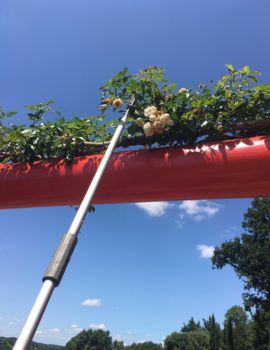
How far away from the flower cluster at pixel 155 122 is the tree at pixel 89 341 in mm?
89592

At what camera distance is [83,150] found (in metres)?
2.99

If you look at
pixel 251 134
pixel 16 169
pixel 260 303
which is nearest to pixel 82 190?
pixel 16 169

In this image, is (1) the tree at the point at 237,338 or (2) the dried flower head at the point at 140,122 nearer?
(2) the dried flower head at the point at 140,122

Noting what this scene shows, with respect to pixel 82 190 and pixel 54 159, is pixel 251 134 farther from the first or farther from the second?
pixel 54 159

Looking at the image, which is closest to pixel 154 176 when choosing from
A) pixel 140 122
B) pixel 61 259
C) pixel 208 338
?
pixel 140 122

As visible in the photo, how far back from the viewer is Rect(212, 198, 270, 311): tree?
29.5 meters

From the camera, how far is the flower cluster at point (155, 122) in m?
2.59

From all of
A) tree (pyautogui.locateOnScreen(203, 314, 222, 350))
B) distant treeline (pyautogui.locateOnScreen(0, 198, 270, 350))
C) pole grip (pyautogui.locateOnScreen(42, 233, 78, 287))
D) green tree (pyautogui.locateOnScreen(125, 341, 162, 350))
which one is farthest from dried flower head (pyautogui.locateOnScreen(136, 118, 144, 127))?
→ green tree (pyautogui.locateOnScreen(125, 341, 162, 350))

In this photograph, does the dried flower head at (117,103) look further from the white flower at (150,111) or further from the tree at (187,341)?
the tree at (187,341)

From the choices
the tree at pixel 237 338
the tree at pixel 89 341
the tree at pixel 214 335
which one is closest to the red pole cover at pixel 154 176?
the tree at pixel 237 338

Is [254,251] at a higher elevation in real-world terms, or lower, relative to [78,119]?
higher

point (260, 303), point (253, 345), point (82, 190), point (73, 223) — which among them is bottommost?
point (73, 223)

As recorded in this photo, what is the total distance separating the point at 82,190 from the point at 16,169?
24.5 inches

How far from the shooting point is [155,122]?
8.56 ft
